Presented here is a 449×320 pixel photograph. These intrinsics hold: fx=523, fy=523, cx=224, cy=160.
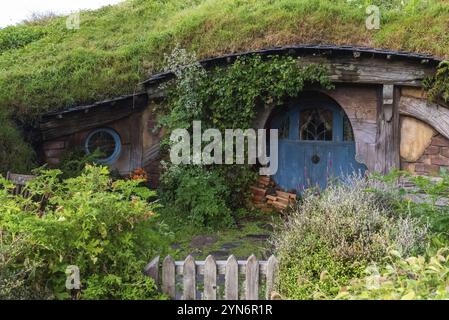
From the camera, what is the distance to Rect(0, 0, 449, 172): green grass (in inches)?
362

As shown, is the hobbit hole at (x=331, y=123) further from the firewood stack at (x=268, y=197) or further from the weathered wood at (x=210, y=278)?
the weathered wood at (x=210, y=278)

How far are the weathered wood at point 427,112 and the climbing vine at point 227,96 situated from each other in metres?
1.34

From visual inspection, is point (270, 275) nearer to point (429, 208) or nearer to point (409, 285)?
point (409, 285)

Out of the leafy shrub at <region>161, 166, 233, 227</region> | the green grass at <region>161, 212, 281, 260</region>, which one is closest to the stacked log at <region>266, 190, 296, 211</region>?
the green grass at <region>161, 212, 281, 260</region>

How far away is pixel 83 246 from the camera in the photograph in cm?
426

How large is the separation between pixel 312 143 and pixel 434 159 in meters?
2.25

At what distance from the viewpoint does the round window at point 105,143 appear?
1021cm

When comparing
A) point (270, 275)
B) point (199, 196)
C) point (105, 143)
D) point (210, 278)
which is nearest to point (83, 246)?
point (210, 278)

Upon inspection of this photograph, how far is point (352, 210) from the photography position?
17.2 feet

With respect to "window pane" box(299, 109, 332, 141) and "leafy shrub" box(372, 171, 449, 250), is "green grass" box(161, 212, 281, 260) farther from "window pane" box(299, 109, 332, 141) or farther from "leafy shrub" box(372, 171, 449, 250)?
"leafy shrub" box(372, 171, 449, 250)

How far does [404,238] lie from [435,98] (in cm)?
419

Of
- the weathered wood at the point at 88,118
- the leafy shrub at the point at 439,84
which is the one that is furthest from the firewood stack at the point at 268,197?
the leafy shrub at the point at 439,84

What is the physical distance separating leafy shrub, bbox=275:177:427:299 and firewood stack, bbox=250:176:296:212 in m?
4.16
